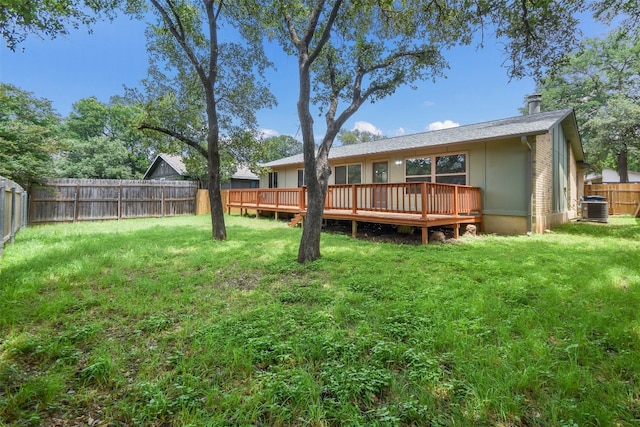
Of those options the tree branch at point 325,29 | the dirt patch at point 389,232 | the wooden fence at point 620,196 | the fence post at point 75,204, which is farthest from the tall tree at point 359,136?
the tree branch at point 325,29

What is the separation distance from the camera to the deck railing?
7.82 metres

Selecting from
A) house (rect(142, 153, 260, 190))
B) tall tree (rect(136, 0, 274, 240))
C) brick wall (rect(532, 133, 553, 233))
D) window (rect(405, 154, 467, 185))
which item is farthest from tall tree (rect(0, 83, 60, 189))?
brick wall (rect(532, 133, 553, 233))

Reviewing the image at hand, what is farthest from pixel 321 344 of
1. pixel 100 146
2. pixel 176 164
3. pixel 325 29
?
pixel 100 146

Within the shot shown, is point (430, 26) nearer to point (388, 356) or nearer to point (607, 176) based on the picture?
point (388, 356)

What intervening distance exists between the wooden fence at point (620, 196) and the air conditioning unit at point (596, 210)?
640 cm

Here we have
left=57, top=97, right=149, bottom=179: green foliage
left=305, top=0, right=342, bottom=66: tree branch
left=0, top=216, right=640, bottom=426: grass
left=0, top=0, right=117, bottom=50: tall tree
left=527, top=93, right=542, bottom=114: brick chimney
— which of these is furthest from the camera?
left=57, top=97, right=149, bottom=179: green foliage

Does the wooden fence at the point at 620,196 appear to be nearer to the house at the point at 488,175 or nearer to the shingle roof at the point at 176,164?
the house at the point at 488,175

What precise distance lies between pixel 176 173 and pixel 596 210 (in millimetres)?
24206

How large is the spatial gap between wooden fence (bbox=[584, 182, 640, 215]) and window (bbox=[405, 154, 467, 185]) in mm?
13139

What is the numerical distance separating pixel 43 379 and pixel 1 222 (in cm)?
498

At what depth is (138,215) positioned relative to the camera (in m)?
14.7

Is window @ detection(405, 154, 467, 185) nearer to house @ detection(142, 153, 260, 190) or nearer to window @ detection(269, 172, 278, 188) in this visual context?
window @ detection(269, 172, 278, 188)

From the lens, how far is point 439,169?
1015cm

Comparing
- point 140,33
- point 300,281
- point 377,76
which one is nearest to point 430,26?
point 377,76
